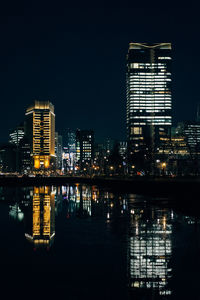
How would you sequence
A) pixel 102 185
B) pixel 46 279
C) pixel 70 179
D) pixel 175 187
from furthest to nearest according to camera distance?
pixel 70 179, pixel 102 185, pixel 175 187, pixel 46 279

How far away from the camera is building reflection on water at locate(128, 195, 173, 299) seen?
434 inches

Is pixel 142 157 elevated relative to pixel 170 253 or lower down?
elevated

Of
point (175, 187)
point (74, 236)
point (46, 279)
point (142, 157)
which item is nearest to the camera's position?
point (46, 279)

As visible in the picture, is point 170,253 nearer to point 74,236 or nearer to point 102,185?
point 74,236

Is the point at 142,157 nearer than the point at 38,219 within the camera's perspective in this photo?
No

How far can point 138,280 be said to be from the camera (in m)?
11.8

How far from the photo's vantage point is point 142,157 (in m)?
140


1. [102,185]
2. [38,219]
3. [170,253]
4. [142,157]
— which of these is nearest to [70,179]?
[142,157]

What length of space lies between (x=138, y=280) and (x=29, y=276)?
3.25 m

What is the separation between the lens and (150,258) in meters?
14.7

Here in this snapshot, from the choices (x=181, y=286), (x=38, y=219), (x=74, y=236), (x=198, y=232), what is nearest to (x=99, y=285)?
(x=181, y=286)

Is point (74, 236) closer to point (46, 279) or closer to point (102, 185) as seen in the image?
point (46, 279)

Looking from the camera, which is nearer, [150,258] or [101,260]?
[101,260]

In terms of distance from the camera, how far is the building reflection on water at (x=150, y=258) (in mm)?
11023
